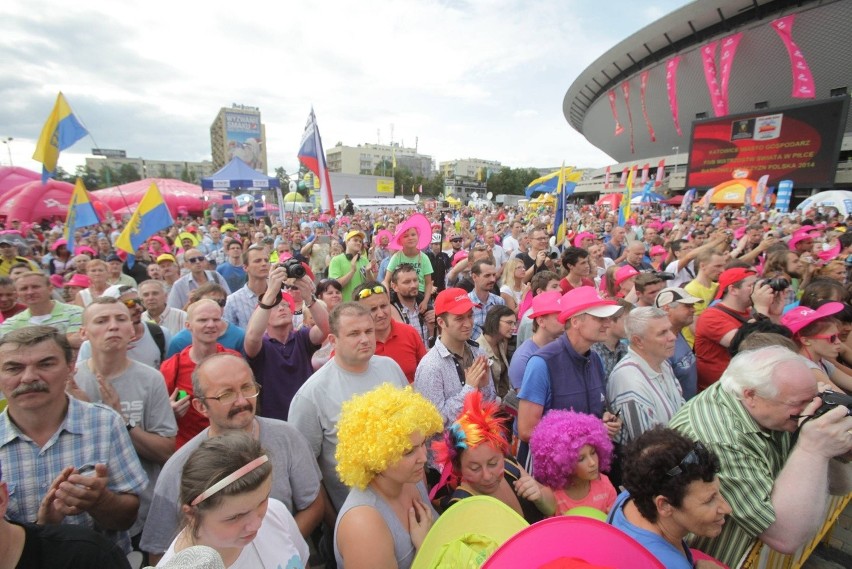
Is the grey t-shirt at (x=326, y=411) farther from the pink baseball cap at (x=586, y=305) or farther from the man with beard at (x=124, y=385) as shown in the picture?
the pink baseball cap at (x=586, y=305)

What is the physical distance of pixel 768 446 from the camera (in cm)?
197

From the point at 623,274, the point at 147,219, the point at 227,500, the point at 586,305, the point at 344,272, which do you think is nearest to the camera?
the point at 227,500

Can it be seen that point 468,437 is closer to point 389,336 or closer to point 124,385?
point 389,336

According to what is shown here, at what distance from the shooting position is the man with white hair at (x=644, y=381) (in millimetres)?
2551

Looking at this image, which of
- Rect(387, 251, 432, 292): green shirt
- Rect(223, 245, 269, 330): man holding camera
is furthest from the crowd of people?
Rect(387, 251, 432, 292): green shirt

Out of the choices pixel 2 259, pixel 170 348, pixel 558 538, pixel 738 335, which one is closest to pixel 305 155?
pixel 2 259

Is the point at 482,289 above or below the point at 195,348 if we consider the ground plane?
above

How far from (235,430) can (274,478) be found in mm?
371

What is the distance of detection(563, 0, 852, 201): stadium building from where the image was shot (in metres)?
25.9

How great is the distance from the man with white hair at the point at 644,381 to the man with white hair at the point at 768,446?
434 millimetres

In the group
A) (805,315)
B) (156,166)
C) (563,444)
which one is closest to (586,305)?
(563,444)

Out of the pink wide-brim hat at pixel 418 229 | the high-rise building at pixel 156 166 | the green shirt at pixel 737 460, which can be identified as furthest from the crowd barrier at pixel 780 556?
the high-rise building at pixel 156 166

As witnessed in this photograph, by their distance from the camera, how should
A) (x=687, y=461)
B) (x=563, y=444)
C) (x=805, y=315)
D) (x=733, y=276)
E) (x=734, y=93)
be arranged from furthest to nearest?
(x=734, y=93) < (x=733, y=276) < (x=805, y=315) < (x=563, y=444) < (x=687, y=461)

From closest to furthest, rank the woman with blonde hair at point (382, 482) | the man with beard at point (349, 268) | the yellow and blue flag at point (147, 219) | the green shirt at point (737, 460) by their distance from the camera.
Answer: the woman with blonde hair at point (382, 482), the green shirt at point (737, 460), the man with beard at point (349, 268), the yellow and blue flag at point (147, 219)
